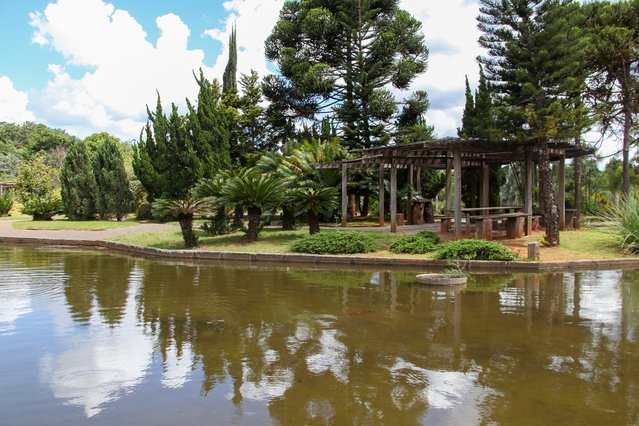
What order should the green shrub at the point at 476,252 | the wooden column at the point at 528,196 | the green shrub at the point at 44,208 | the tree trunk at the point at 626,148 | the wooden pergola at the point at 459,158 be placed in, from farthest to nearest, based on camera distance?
the green shrub at the point at 44,208 → the tree trunk at the point at 626,148 → the wooden column at the point at 528,196 → the wooden pergola at the point at 459,158 → the green shrub at the point at 476,252

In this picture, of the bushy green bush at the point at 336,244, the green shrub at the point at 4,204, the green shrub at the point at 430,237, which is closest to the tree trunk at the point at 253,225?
the bushy green bush at the point at 336,244

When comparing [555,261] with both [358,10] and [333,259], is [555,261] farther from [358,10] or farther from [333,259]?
[358,10]

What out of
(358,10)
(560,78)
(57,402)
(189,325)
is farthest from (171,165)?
(57,402)

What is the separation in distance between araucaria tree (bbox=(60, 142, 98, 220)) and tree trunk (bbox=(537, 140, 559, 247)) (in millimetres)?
20240

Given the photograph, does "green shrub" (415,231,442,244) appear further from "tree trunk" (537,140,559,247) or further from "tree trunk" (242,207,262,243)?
"tree trunk" (242,207,262,243)

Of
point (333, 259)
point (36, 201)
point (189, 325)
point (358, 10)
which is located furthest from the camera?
point (36, 201)

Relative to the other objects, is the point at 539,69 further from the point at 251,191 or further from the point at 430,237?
the point at 251,191

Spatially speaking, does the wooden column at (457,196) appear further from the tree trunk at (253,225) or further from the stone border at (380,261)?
the tree trunk at (253,225)

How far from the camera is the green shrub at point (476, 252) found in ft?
37.6

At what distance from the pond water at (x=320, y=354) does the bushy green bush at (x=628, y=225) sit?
3.71 m

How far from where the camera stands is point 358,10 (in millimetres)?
24062

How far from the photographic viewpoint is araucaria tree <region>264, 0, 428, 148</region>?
2389 cm

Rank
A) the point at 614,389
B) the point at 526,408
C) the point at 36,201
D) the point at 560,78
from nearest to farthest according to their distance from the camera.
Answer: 1. the point at 526,408
2. the point at 614,389
3. the point at 560,78
4. the point at 36,201

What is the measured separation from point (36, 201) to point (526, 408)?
2718 centimetres
